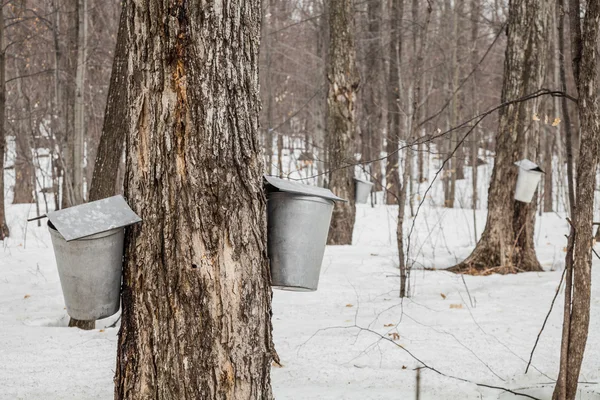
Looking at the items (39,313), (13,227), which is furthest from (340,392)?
(13,227)

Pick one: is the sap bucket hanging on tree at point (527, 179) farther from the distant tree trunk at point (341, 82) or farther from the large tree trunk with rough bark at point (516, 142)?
the distant tree trunk at point (341, 82)

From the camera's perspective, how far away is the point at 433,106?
69.3ft

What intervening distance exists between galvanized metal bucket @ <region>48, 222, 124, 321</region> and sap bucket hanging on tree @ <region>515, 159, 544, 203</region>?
4.01m

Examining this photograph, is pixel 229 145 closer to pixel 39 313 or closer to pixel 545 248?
pixel 39 313

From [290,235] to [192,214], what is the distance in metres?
0.46

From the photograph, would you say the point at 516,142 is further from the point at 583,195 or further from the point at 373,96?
the point at 373,96

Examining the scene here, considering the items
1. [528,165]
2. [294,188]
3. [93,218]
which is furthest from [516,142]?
[93,218]

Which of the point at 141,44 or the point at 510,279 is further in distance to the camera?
the point at 510,279

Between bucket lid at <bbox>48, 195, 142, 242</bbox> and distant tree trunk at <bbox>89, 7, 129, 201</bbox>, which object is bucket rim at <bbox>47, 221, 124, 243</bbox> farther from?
distant tree trunk at <bbox>89, 7, 129, 201</bbox>

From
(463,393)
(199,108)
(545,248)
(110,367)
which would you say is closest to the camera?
(199,108)

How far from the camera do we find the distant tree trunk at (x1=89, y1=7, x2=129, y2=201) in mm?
3990

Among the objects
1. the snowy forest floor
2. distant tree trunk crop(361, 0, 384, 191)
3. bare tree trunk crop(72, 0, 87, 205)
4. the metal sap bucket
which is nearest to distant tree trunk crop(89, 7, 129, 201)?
the snowy forest floor

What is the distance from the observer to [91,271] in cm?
189

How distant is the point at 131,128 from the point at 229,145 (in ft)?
1.14
